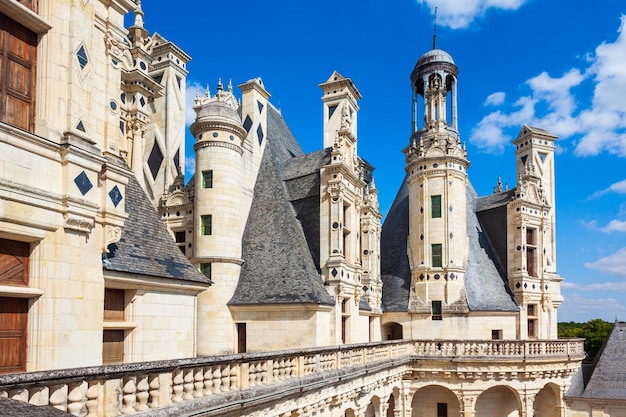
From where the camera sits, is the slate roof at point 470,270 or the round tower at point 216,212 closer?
the round tower at point 216,212

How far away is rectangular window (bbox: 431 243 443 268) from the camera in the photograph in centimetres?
3167

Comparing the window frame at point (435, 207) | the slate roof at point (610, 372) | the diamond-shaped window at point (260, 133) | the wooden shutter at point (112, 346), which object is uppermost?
the diamond-shaped window at point (260, 133)

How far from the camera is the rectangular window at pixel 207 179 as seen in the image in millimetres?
23547

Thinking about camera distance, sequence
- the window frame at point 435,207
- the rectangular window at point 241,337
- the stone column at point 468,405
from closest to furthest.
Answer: the rectangular window at point 241,337
the stone column at point 468,405
the window frame at point 435,207

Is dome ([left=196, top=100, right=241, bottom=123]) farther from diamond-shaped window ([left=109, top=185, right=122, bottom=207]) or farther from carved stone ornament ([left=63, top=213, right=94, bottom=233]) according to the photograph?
carved stone ornament ([left=63, top=213, right=94, bottom=233])

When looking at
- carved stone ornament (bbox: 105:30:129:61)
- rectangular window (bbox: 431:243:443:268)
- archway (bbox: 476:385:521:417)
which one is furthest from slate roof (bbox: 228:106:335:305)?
→ carved stone ornament (bbox: 105:30:129:61)

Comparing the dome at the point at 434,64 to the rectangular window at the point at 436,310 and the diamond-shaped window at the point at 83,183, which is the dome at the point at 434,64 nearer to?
the rectangular window at the point at 436,310

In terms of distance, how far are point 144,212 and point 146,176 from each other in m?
10.7

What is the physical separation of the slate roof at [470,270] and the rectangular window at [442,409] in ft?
17.1

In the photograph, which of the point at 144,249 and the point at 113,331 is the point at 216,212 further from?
the point at 113,331

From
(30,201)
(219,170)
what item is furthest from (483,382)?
(30,201)

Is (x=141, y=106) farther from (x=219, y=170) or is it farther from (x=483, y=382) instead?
Answer: (x=483, y=382)

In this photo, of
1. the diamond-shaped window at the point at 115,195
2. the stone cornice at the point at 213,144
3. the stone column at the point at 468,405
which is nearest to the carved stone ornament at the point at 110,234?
the diamond-shaped window at the point at 115,195

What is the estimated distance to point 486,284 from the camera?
106 feet
